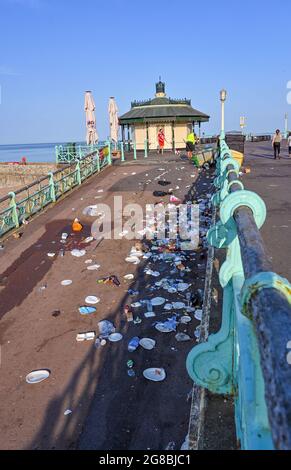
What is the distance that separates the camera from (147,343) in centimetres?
471

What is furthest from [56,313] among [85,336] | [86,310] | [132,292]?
[132,292]

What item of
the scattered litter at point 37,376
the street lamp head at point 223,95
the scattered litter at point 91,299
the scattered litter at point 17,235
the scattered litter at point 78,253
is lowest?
the scattered litter at point 37,376

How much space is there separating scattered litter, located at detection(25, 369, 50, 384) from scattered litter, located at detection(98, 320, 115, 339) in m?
0.89

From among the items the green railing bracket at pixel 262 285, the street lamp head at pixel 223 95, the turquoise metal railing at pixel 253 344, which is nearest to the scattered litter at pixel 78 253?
the turquoise metal railing at pixel 253 344

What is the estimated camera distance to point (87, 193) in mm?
13211

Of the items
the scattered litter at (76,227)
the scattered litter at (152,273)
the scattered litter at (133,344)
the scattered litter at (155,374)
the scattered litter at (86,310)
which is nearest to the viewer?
the scattered litter at (155,374)

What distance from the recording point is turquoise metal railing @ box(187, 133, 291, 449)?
0.74 meters

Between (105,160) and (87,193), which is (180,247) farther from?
(105,160)

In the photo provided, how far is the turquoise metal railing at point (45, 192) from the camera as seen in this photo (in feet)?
31.6

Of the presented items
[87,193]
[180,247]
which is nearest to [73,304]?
[180,247]

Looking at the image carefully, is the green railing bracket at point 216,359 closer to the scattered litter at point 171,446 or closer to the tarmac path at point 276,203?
the scattered litter at point 171,446

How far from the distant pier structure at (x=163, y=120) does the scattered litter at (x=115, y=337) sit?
61.6 feet

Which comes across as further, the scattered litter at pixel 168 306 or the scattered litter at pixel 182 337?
the scattered litter at pixel 168 306

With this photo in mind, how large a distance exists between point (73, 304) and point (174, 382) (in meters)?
2.52
